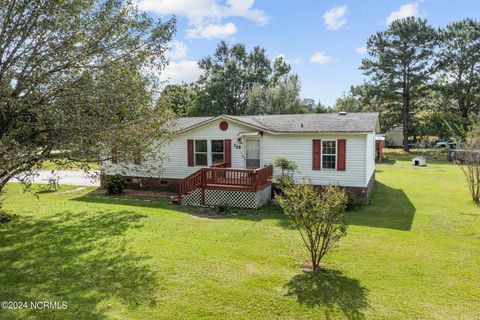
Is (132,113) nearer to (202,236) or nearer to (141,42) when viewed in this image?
(141,42)

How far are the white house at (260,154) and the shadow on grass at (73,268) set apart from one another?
3.37 m

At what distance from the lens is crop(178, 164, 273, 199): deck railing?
14.1 meters

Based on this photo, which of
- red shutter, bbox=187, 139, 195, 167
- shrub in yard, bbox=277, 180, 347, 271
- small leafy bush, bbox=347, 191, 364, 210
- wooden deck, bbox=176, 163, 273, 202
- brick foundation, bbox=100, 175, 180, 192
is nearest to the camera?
shrub in yard, bbox=277, 180, 347, 271

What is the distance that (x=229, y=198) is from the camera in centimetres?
1439

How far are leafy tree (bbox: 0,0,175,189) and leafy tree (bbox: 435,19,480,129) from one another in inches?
1501

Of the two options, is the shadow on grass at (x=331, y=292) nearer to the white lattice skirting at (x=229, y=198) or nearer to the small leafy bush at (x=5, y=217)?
the white lattice skirting at (x=229, y=198)

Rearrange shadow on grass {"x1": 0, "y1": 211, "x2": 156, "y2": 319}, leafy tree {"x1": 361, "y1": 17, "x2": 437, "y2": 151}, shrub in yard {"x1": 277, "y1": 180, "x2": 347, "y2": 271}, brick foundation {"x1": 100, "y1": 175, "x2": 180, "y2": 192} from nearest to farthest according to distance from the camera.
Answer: shadow on grass {"x1": 0, "y1": 211, "x2": 156, "y2": 319}
shrub in yard {"x1": 277, "y1": 180, "x2": 347, "y2": 271}
brick foundation {"x1": 100, "y1": 175, "x2": 180, "y2": 192}
leafy tree {"x1": 361, "y1": 17, "x2": 437, "y2": 151}

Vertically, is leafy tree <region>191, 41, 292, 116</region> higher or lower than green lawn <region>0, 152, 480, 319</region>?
higher

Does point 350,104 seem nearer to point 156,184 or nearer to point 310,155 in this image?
point 310,155

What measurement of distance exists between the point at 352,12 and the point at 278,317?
45.5 ft

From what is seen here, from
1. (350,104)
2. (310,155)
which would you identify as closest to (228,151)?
(310,155)

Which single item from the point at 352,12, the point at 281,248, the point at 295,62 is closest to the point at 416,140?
the point at 295,62

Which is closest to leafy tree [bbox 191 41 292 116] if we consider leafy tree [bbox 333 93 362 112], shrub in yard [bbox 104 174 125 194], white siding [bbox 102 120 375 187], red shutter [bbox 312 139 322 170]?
leafy tree [bbox 333 93 362 112]

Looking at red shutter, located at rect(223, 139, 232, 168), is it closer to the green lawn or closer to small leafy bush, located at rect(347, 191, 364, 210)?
the green lawn
